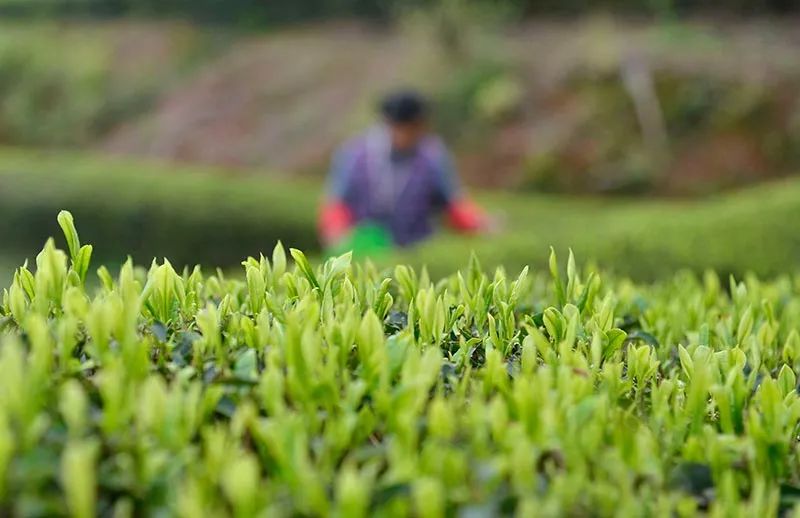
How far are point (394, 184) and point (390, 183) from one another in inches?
1.1

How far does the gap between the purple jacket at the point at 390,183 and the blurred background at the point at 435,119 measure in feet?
1.16

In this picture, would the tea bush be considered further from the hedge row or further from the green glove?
the hedge row

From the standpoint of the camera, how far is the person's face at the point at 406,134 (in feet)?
19.9

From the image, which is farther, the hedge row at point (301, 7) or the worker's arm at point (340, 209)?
the hedge row at point (301, 7)

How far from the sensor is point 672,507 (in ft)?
4.34

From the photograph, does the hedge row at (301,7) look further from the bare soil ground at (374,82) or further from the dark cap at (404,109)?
the dark cap at (404,109)

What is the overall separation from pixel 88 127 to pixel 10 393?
17.2 m

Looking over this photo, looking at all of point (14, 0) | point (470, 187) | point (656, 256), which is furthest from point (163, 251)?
point (14, 0)

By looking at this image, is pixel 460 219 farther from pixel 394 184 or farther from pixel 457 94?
pixel 457 94

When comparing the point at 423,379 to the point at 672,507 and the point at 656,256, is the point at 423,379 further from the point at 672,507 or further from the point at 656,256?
the point at 656,256

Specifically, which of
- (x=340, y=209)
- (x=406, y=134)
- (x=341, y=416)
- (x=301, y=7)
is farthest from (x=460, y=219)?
(x=301, y=7)

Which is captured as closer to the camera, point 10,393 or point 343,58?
point 10,393

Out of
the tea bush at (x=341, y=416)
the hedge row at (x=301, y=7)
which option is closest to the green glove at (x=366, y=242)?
the tea bush at (x=341, y=416)

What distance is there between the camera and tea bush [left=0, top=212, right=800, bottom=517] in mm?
1239
